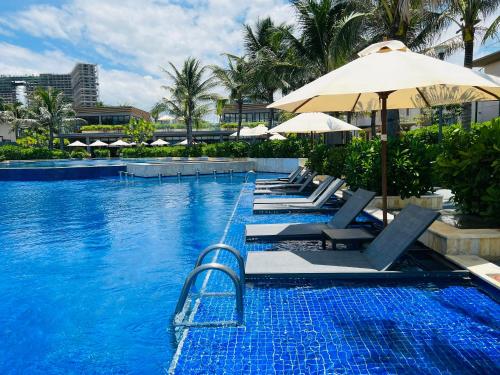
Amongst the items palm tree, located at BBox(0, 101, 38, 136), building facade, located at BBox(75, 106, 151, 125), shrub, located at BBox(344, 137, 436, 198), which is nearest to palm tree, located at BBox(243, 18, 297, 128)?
shrub, located at BBox(344, 137, 436, 198)

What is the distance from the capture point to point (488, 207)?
5613mm

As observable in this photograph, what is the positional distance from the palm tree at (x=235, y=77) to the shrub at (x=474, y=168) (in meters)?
24.9

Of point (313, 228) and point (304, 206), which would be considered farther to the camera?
point (304, 206)

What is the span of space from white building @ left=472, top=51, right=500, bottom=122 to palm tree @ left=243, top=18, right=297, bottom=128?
34.8 ft

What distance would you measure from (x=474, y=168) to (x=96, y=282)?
586 centimetres

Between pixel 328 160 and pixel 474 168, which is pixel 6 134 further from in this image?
pixel 474 168

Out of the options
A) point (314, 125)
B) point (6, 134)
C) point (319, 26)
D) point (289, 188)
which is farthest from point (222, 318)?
point (6, 134)

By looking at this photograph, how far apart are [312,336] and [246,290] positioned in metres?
1.25

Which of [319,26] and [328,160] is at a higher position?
[319,26]

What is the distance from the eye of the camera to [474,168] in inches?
233

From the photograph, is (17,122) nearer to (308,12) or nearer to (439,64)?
(308,12)

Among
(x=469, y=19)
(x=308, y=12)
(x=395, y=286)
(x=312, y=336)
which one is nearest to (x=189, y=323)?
(x=312, y=336)

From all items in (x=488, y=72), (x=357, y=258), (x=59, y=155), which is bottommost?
(x=357, y=258)

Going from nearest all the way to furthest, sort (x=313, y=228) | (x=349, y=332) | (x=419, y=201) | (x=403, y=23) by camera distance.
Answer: (x=349, y=332), (x=313, y=228), (x=419, y=201), (x=403, y=23)
